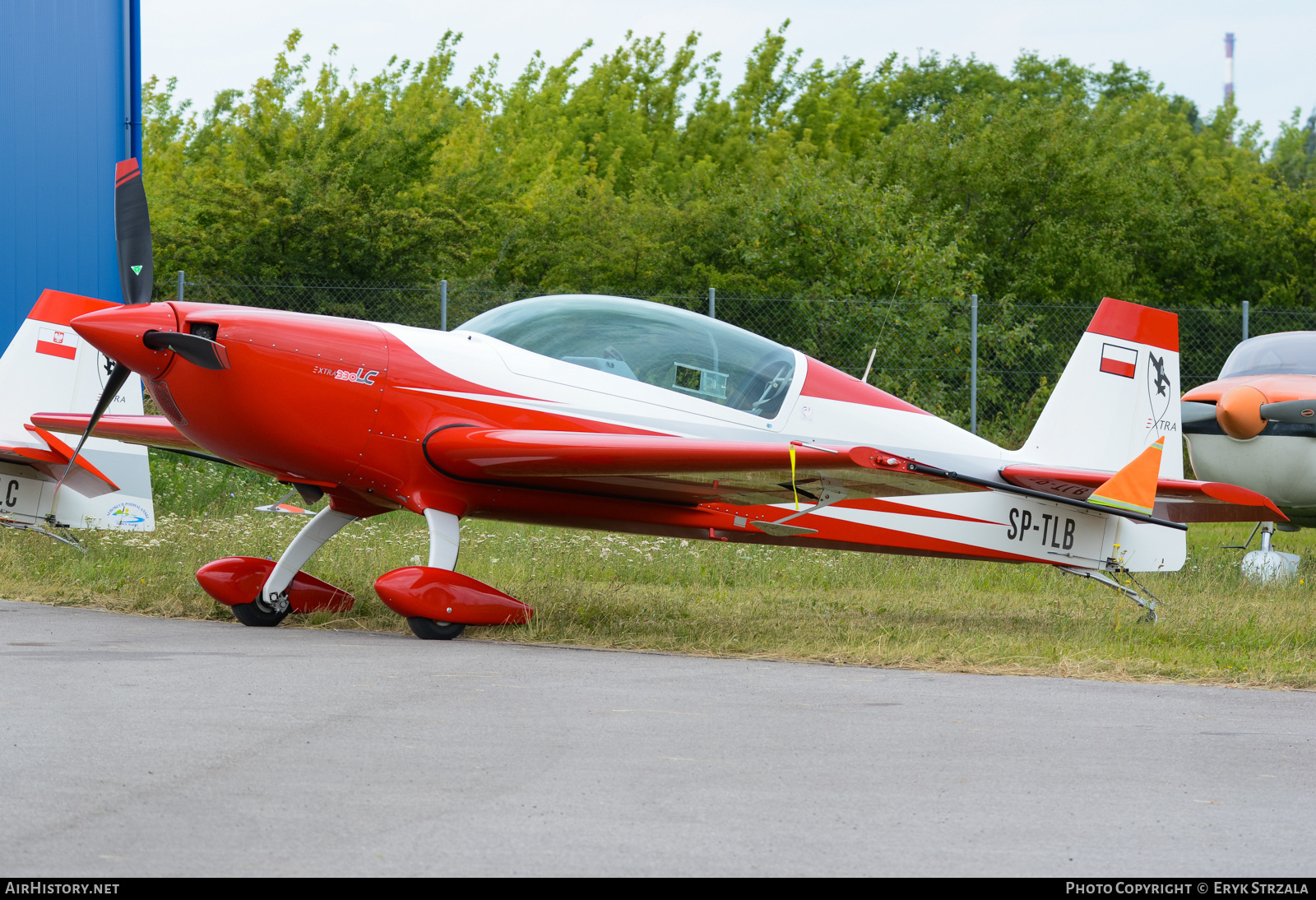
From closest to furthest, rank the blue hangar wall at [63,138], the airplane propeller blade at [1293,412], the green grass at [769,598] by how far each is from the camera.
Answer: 1. the green grass at [769,598]
2. the airplane propeller blade at [1293,412]
3. the blue hangar wall at [63,138]

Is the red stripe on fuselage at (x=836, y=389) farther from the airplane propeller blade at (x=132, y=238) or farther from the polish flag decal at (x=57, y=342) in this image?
the polish flag decal at (x=57, y=342)

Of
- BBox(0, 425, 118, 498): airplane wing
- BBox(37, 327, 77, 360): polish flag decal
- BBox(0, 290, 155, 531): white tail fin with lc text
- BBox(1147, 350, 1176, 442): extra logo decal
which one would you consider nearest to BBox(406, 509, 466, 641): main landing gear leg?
BBox(0, 290, 155, 531): white tail fin with lc text

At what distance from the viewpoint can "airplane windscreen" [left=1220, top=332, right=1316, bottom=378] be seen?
11.0 metres

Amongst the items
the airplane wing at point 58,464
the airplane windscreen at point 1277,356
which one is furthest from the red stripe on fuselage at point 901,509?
the airplane wing at point 58,464

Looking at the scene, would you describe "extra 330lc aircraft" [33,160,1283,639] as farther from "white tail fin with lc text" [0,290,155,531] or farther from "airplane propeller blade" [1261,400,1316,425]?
"airplane propeller blade" [1261,400,1316,425]

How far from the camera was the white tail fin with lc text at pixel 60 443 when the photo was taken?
9.27 meters

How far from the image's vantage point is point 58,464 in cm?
928

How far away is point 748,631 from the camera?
748 cm

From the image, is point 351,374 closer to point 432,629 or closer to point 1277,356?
point 432,629

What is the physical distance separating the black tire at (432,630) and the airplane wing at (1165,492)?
3.57m

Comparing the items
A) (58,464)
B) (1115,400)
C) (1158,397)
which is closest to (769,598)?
(1115,400)

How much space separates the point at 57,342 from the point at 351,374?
13.2ft

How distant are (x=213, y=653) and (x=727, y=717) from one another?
2785 mm

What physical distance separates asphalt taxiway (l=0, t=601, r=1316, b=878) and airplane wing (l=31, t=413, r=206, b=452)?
2.70 metres
